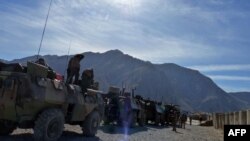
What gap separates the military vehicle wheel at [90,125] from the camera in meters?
17.1

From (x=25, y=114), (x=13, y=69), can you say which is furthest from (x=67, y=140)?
(x=13, y=69)

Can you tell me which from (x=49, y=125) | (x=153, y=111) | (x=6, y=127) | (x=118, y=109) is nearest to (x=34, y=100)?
(x=49, y=125)

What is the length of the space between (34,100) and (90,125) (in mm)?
4531

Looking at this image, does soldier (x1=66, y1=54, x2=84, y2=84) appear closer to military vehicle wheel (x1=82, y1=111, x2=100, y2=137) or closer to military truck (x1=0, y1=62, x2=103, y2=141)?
military truck (x1=0, y1=62, x2=103, y2=141)

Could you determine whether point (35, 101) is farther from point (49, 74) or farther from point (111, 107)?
point (111, 107)

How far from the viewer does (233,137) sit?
333 inches

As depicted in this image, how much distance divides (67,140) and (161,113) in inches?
824

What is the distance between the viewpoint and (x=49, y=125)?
44.6 ft

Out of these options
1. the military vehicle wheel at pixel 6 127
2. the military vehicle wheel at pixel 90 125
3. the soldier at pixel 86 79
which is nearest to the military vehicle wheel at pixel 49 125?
the military vehicle wheel at pixel 6 127

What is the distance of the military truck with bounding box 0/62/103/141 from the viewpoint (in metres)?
12.8

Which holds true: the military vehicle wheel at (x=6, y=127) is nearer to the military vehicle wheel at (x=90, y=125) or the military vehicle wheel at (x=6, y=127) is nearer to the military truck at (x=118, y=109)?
the military vehicle wheel at (x=90, y=125)

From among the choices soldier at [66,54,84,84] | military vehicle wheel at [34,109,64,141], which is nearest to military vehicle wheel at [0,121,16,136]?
military vehicle wheel at [34,109,64,141]

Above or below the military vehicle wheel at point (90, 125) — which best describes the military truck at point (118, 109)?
above

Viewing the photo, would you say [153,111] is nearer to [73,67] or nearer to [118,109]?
[118,109]
